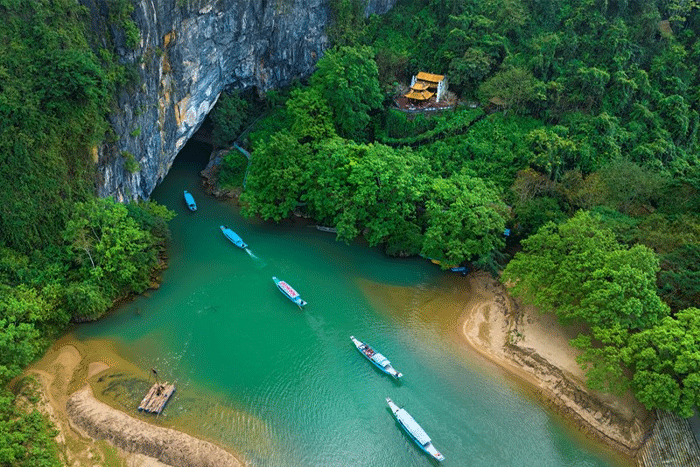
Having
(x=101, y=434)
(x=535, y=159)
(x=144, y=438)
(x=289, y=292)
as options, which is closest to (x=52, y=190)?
(x=101, y=434)

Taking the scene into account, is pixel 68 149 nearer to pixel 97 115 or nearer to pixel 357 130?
pixel 97 115

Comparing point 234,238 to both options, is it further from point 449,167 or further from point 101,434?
point 449,167

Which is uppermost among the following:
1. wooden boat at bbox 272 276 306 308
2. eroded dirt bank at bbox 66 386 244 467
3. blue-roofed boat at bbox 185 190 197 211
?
blue-roofed boat at bbox 185 190 197 211

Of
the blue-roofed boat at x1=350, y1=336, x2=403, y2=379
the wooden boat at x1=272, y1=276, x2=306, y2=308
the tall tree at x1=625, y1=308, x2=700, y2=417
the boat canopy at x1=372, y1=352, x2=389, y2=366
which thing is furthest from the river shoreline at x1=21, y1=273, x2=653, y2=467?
the boat canopy at x1=372, y1=352, x2=389, y2=366

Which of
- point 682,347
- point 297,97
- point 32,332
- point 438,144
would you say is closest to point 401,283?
point 438,144

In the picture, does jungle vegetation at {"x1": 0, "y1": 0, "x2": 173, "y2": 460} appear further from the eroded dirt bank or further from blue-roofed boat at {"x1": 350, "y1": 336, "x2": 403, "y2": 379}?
blue-roofed boat at {"x1": 350, "y1": 336, "x2": 403, "y2": 379}

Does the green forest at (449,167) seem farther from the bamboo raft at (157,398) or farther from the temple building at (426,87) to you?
the bamboo raft at (157,398)

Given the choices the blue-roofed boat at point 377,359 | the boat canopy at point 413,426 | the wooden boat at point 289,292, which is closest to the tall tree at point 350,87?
the wooden boat at point 289,292
